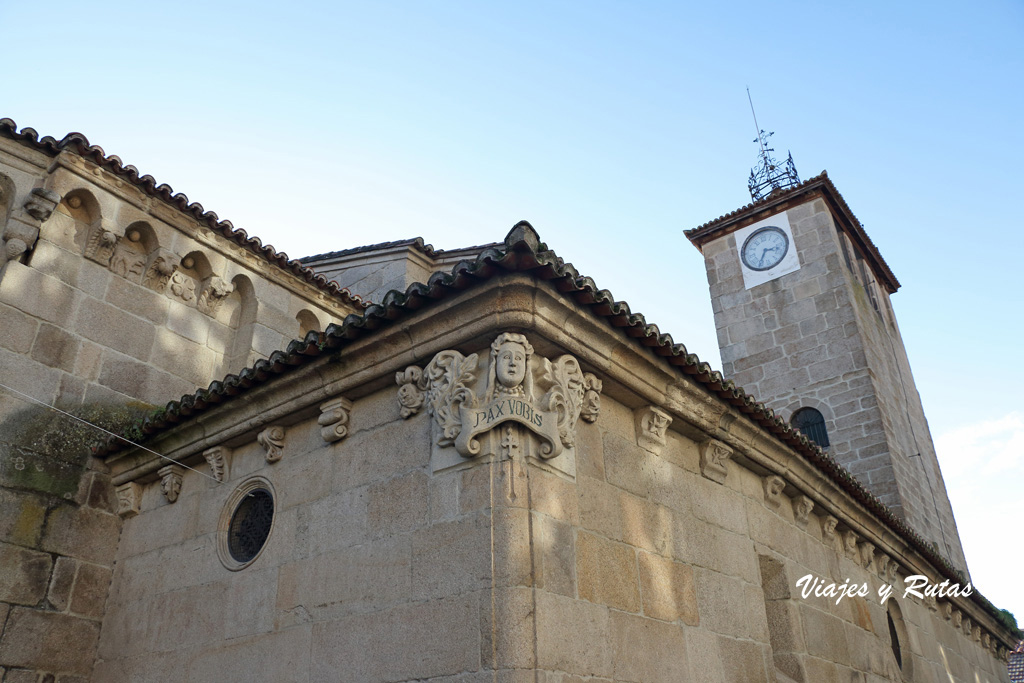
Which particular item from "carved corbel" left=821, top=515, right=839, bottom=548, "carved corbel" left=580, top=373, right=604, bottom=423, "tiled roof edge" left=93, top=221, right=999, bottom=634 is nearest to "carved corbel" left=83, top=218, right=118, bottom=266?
"tiled roof edge" left=93, top=221, right=999, bottom=634

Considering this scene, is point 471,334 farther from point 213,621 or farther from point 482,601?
point 213,621

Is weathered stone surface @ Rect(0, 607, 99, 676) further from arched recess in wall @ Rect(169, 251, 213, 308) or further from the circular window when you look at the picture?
arched recess in wall @ Rect(169, 251, 213, 308)

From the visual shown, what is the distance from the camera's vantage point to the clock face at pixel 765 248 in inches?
570

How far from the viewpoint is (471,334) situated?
4398 mm

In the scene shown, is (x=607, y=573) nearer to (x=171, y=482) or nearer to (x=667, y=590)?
(x=667, y=590)

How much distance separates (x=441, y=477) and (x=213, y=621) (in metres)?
2.16

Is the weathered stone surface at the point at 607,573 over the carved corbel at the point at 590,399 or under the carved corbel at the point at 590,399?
under

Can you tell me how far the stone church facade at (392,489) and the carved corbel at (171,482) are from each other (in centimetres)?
2

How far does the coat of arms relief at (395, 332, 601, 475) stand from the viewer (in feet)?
13.6

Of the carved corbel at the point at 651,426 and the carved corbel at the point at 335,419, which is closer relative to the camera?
the carved corbel at the point at 335,419

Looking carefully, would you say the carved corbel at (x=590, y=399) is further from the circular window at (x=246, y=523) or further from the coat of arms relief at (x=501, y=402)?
the circular window at (x=246, y=523)

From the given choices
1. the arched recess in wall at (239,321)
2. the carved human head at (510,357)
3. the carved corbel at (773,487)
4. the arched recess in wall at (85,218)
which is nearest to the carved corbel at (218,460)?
the arched recess in wall at (239,321)

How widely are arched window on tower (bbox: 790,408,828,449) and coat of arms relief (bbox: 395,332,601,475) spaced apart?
9.51m

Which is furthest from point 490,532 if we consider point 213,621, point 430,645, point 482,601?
point 213,621
